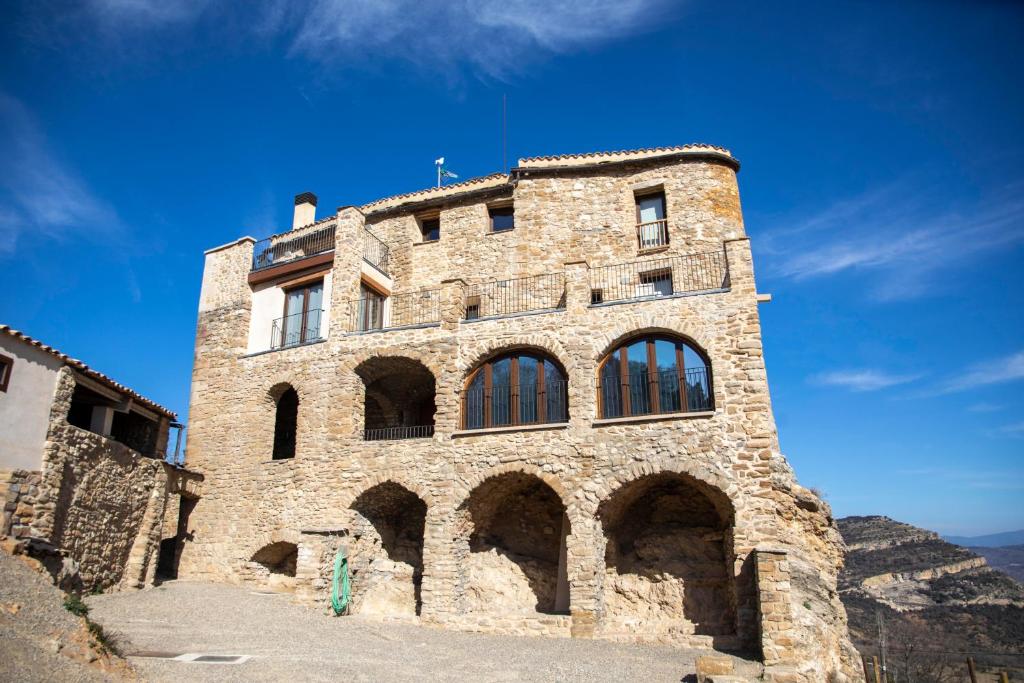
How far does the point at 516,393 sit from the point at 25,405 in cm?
1179

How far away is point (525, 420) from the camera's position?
18906mm

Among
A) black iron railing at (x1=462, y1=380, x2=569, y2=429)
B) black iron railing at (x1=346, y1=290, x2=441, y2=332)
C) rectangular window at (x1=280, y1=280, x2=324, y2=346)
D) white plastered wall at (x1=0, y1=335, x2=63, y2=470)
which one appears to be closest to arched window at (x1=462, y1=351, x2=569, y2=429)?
black iron railing at (x1=462, y1=380, x2=569, y2=429)

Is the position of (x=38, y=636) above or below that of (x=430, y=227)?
below

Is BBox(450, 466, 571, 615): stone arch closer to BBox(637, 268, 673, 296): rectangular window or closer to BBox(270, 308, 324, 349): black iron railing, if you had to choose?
BBox(637, 268, 673, 296): rectangular window

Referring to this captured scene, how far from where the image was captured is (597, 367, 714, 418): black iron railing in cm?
1752

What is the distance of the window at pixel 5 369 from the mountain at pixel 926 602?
120 ft

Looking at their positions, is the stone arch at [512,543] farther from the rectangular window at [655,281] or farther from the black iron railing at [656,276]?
the rectangular window at [655,281]

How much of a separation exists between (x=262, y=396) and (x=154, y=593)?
6717 millimetres

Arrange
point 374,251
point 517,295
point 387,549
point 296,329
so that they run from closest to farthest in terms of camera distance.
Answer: point 387,549
point 517,295
point 296,329
point 374,251

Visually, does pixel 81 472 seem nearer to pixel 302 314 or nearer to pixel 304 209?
pixel 302 314

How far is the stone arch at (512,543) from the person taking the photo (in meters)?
18.2

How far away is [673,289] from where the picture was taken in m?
21.2

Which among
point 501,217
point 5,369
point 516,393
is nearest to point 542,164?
point 501,217

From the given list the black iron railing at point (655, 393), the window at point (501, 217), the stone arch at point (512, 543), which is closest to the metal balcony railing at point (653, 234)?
the window at point (501, 217)
